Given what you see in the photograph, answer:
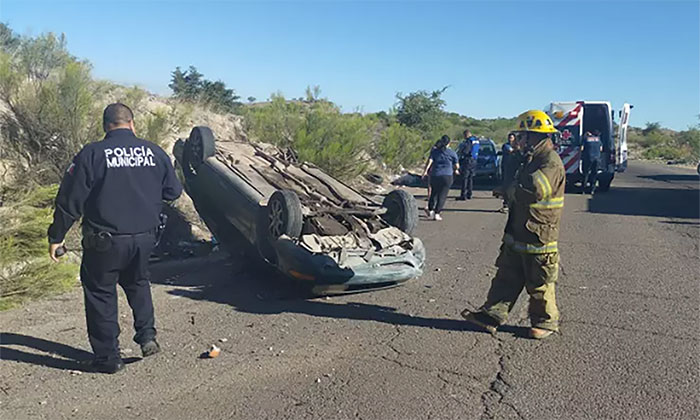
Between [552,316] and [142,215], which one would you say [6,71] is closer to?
[142,215]

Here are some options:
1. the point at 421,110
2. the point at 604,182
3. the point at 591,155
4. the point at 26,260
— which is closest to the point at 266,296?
the point at 26,260

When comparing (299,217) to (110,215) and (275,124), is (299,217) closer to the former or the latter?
(110,215)

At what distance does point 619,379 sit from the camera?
4508 mm

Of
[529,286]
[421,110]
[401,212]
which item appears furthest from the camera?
[421,110]

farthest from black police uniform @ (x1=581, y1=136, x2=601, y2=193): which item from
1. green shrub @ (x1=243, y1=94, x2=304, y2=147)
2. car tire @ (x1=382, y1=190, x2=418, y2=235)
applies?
car tire @ (x1=382, y1=190, x2=418, y2=235)

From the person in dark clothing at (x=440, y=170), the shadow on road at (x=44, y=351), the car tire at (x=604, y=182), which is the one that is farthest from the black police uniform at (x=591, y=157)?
the shadow on road at (x=44, y=351)

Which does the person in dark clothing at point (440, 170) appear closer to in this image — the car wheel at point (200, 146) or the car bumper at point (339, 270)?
the car wheel at point (200, 146)

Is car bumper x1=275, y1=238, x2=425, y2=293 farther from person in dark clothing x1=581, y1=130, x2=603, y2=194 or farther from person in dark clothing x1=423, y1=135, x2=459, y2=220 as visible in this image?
Answer: person in dark clothing x1=581, y1=130, x2=603, y2=194

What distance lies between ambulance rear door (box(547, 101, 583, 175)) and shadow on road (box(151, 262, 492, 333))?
12.5 metres

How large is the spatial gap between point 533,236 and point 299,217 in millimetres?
2437

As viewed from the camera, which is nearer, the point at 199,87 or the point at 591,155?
the point at 591,155

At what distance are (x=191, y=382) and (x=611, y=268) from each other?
5721 mm

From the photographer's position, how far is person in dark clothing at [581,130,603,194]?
1695 centimetres

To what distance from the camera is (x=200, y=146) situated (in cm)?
853
